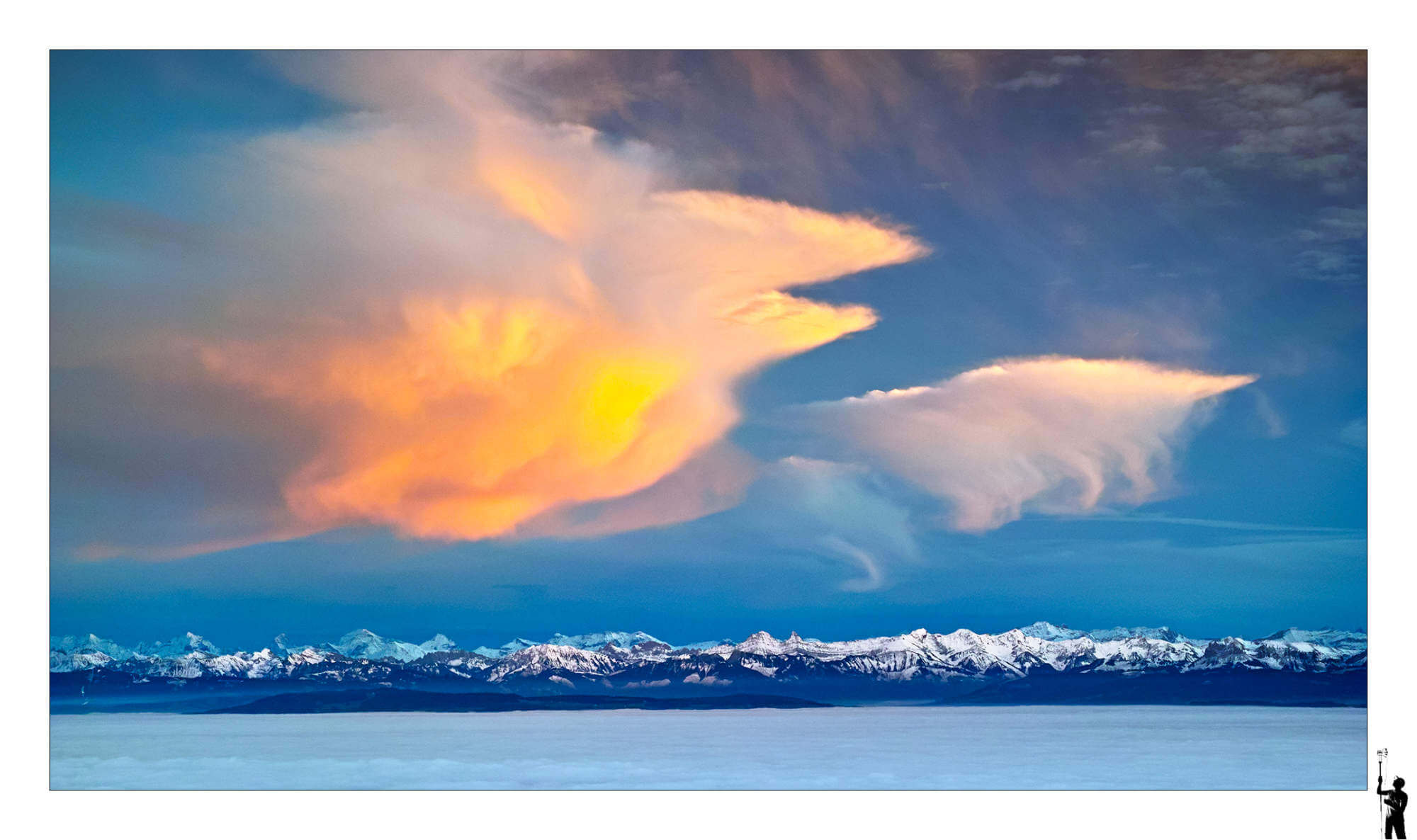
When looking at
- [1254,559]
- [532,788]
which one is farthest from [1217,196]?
[532,788]

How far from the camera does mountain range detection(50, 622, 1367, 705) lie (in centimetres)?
1282

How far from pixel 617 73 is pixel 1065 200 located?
4483 millimetres

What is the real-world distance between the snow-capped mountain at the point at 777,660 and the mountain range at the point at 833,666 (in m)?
0.01

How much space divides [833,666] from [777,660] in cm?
55

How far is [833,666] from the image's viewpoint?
13016 millimetres

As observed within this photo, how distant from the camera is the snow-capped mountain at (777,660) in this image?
12852mm

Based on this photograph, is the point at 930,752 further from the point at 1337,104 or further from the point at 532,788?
the point at 1337,104

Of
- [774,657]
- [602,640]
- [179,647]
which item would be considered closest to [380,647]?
[179,647]

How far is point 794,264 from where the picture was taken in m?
13.0
